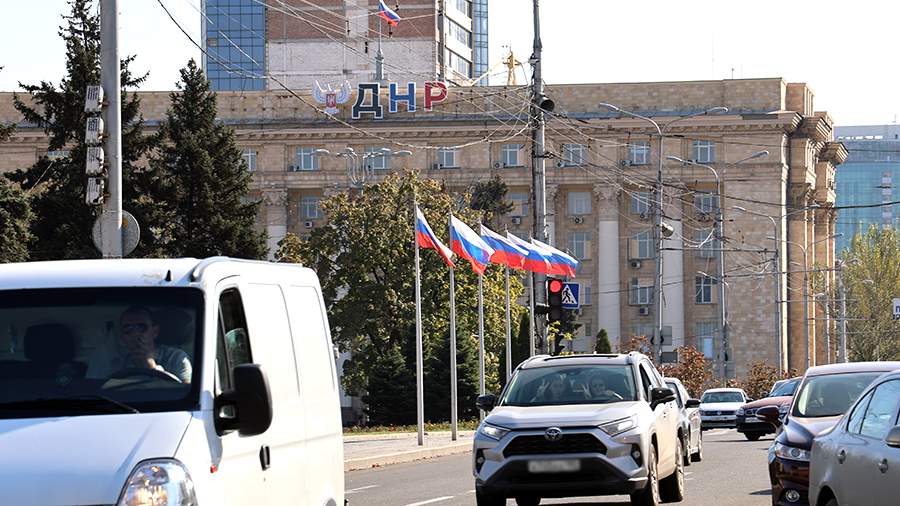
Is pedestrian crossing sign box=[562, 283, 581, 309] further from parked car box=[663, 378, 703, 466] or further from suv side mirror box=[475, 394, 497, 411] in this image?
suv side mirror box=[475, 394, 497, 411]

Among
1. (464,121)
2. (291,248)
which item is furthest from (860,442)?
(464,121)

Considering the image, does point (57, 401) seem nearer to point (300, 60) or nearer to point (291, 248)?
point (291, 248)

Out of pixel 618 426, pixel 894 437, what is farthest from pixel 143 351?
pixel 618 426

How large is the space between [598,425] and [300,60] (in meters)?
102

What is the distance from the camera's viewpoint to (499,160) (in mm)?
105125

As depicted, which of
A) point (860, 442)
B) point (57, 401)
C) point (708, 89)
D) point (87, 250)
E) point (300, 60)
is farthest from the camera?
point (300, 60)

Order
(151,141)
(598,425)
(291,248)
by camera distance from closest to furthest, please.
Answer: (598,425), (151,141), (291,248)

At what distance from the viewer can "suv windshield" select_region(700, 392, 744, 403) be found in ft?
184

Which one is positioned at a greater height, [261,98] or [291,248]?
[261,98]

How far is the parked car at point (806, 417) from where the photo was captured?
15695mm

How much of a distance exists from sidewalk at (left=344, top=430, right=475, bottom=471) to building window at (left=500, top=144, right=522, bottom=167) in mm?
60028

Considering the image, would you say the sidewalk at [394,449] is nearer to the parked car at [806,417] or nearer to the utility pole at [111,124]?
the utility pole at [111,124]

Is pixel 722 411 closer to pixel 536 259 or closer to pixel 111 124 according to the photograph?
pixel 536 259

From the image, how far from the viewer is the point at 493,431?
55.9ft
